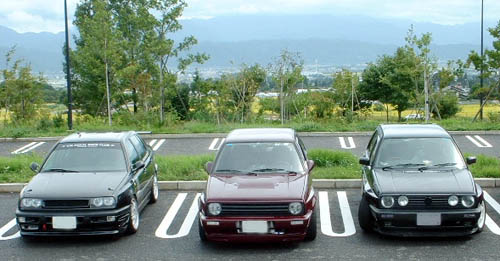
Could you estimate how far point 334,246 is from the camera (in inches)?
317

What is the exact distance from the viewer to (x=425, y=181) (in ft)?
27.0

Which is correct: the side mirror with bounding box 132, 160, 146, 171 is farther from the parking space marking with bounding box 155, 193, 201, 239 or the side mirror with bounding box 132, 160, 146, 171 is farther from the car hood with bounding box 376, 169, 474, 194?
the car hood with bounding box 376, 169, 474, 194

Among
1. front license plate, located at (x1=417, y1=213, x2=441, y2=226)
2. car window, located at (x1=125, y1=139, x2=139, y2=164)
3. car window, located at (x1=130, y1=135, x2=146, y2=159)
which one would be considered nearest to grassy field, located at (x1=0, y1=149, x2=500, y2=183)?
car window, located at (x1=130, y1=135, x2=146, y2=159)

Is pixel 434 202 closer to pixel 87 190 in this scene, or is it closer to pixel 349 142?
pixel 87 190

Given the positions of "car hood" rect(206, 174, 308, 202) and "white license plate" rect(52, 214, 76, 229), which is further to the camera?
"white license plate" rect(52, 214, 76, 229)

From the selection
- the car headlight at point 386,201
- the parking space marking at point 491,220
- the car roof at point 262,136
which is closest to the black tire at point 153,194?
the car roof at point 262,136

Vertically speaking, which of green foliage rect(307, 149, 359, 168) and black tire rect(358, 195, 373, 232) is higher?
green foliage rect(307, 149, 359, 168)

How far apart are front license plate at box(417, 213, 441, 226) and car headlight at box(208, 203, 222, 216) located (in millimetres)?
2614

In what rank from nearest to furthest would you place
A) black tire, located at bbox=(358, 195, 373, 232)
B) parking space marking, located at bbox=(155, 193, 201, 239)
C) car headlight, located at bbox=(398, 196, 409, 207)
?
car headlight, located at bbox=(398, 196, 409, 207)
black tire, located at bbox=(358, 195, 373, 232)
parking space marking, located at bbox=(155, 193, 201, 239)

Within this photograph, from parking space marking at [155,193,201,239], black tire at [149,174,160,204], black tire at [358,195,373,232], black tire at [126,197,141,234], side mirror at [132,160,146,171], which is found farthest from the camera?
black tire at [149,174,160,204]

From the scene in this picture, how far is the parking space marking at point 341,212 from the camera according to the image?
873cm

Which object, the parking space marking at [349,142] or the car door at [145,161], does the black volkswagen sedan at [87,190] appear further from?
the parking space marking at [349,142]

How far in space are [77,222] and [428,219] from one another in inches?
185

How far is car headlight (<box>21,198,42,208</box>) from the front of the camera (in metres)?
8.16
